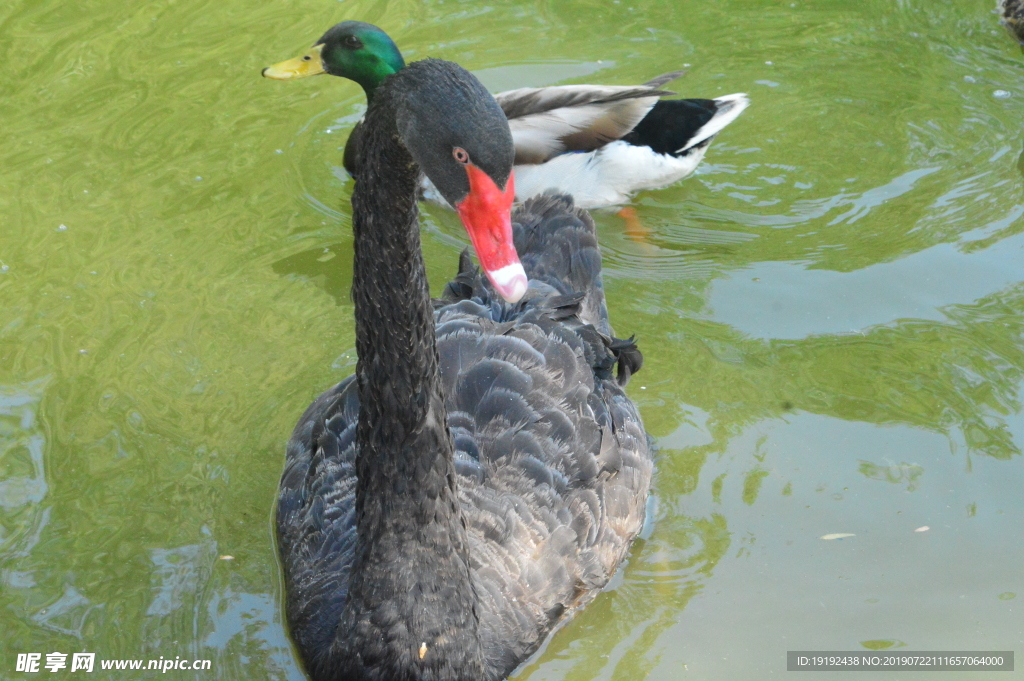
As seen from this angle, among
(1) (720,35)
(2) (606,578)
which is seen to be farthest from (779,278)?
(1) (720,35)

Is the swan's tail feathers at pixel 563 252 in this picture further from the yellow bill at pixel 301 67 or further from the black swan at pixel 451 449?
the yellow bill at pixel 301 67

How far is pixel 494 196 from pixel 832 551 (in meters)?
2.25

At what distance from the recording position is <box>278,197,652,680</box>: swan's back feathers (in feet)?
11.5

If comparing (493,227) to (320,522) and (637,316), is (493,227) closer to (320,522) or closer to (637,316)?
(320,522)

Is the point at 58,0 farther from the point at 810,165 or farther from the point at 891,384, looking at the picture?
the point at 891,384

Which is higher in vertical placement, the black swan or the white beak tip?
the white beak tip

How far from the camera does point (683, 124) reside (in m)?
6.09

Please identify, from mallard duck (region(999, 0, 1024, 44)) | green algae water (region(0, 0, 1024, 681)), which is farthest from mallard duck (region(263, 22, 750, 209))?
mallard duck (region(999, 0, 1024, 44))

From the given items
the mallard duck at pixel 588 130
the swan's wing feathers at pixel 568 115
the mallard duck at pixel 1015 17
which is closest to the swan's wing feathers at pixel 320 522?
the mallard duck at pixel 588 130

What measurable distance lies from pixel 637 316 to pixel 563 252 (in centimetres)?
76

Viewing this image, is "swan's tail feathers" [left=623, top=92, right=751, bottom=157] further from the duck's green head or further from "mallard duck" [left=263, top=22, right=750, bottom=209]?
the duck's green head

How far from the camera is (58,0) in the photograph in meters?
7.59

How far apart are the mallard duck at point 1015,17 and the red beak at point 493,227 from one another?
19.6ft

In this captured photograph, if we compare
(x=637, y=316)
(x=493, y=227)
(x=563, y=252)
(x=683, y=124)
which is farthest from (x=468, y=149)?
(x=683, y=124)
